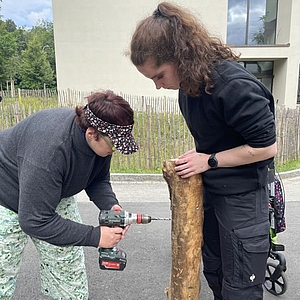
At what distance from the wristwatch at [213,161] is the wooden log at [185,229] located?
5.2 inches

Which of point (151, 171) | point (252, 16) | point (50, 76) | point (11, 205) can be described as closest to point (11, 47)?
point (50, 76)

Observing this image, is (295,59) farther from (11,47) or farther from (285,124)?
(11,47)

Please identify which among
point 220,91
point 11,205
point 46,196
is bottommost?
point 11,205

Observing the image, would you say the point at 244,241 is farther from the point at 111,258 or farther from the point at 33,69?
the point at 33,69

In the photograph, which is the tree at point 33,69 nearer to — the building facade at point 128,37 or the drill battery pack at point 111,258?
the building facade at point 128,37

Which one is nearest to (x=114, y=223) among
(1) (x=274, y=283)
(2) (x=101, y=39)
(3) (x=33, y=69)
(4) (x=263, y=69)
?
(1) (x=274, y=283)

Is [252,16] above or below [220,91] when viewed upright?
above

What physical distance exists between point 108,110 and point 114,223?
0.65 m

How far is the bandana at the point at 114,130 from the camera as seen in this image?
165cm

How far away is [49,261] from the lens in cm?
217

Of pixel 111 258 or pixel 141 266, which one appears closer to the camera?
pixel 111 258

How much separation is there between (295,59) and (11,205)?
Answer: 14683 mm

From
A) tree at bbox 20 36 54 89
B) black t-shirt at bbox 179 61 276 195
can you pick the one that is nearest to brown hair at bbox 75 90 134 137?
black t-shirt at bbox 179 61 276 195

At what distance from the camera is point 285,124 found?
647cm
